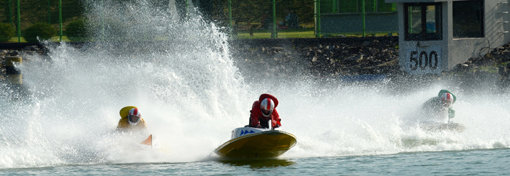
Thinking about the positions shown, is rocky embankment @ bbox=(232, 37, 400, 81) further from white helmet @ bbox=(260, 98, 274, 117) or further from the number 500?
white helmet @ bbox=(260, 98, 274, 117)

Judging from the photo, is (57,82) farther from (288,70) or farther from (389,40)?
(389,40)

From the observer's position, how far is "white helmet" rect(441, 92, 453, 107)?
69.8ft

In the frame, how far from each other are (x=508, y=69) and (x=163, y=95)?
1163 centimetres

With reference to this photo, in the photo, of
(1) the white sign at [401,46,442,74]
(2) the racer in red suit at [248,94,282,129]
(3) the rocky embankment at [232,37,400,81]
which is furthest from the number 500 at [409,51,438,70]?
(2) the racer in red suit at [248,94,282,129]

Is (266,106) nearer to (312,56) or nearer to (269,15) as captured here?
(312,56)

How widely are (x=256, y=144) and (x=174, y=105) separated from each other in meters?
6.14

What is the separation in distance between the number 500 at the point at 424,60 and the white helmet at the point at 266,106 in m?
13.3

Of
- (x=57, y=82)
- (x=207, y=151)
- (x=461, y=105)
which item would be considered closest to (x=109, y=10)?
(x=57, y=82)

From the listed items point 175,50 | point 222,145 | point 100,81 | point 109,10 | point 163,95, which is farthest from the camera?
point 109,10

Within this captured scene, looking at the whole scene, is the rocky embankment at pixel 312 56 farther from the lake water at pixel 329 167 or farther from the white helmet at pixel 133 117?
the white helmet at pixel 133 117

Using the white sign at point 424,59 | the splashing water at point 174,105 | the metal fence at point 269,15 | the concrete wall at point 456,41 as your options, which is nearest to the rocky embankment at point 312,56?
the metal fence at point 269,15

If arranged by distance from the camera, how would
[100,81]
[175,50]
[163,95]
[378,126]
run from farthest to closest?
[175,50] → [100,81] → [163,95] → [378,126]

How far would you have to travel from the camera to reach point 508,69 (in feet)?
99.3

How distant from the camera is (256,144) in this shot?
1759 cm
